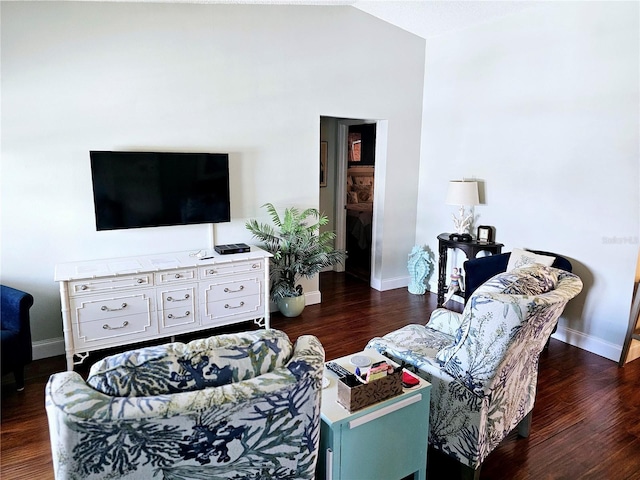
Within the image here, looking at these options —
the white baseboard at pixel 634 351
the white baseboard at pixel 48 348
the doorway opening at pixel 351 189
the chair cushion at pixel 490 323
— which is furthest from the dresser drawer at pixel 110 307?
the white baseboard at pixel 634 351

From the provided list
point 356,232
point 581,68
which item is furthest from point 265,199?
point 581,68

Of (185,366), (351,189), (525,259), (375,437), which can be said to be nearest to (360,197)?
(351,189)

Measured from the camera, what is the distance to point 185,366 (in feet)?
4.08

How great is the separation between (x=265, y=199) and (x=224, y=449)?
3187 millimetres

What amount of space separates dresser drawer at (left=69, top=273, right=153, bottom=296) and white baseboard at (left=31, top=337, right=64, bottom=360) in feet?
2.33

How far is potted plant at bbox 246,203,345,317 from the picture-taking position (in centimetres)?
418

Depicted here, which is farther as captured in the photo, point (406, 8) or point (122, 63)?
point (406, 8)

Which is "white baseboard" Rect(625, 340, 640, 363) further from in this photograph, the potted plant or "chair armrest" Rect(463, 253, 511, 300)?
the potted plant

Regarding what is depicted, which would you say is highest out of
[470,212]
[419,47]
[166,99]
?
[419,47]

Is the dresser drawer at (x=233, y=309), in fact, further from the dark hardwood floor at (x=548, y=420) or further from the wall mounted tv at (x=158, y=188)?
the wall mounted tv at (x=158, y=188)

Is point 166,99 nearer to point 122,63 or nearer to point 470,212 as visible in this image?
point 122,63

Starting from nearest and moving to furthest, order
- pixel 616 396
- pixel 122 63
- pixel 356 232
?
pixel 616 396 < pixel 122 63 < pixel 356 232

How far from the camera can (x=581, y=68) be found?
3.62 m

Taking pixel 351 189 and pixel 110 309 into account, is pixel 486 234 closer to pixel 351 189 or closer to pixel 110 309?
pixel 351 189
